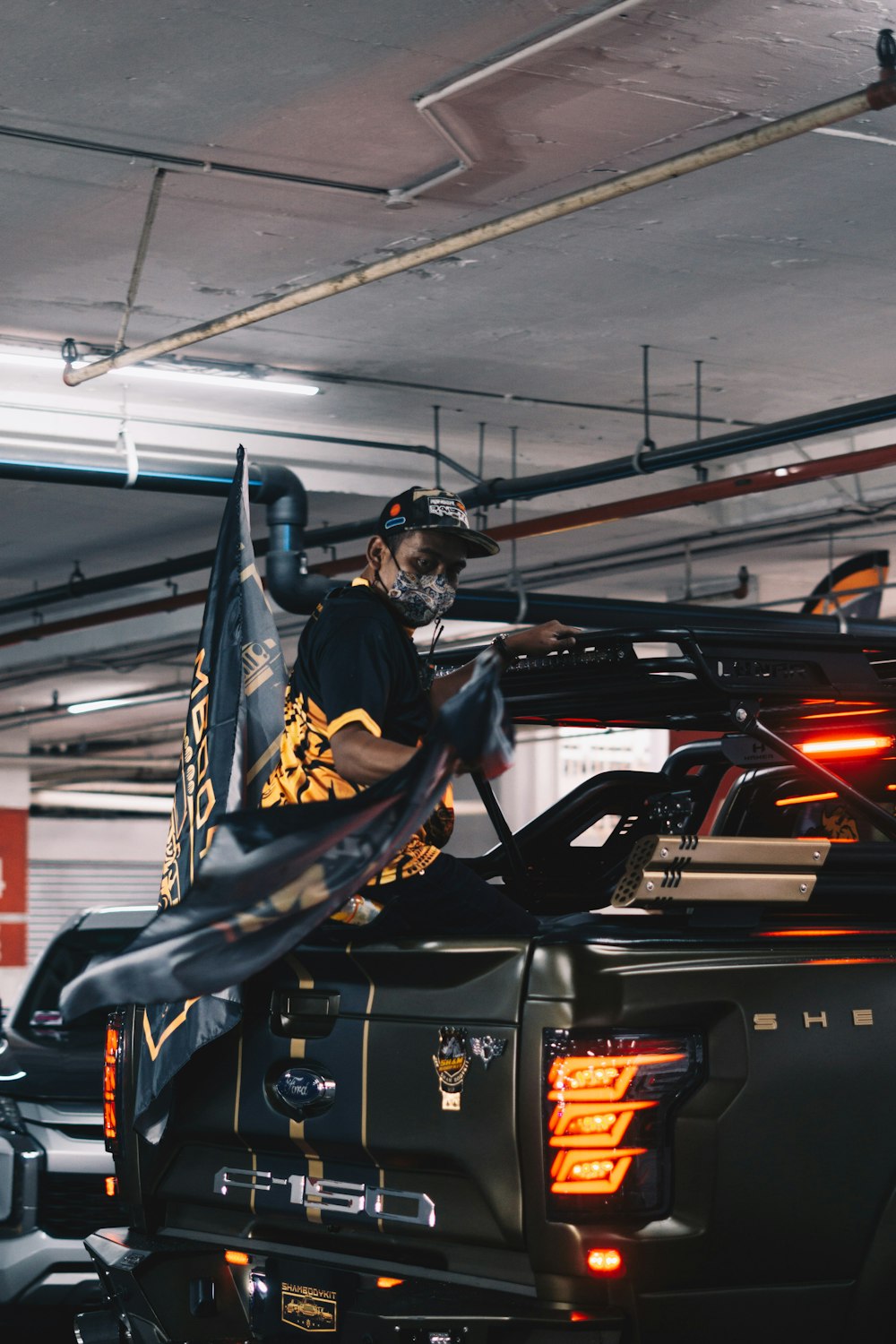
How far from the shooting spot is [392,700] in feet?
13.1

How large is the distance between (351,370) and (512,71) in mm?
4488

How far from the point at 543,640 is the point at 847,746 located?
1.11 metres

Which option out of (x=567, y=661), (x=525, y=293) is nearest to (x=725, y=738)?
(x=567, y=661)

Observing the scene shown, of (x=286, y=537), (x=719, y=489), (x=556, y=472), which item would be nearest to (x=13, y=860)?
(x=286, y=537)

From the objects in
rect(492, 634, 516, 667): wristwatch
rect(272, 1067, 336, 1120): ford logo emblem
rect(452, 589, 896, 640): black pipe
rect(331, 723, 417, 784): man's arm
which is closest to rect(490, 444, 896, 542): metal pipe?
rect(452, 589, 896, 640): black pipe

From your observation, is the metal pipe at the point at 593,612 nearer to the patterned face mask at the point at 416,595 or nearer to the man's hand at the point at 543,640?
the patterned face mask at the point at 416,595

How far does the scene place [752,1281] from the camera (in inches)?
124

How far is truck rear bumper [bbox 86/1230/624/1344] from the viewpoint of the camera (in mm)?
3078

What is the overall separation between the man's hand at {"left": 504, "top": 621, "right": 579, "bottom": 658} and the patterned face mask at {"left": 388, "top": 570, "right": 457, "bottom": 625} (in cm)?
30

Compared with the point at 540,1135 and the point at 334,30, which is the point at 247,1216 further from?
the point at 334,30

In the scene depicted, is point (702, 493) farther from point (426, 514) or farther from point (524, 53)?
point (426, 514)

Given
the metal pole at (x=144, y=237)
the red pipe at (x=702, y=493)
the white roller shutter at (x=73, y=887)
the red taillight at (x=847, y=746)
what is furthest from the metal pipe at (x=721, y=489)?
the white roller shutter at (x=73, y=887)

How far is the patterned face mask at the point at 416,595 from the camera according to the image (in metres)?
4.18

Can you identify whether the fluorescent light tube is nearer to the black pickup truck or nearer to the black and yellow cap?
the black and yellow cap
